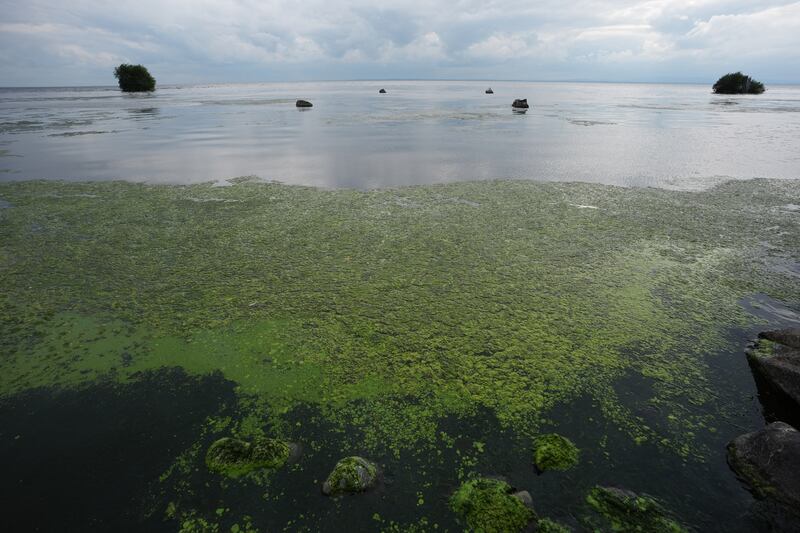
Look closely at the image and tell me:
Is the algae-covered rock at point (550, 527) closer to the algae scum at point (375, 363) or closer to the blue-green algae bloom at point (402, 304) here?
the algae scum at point (375, 363)

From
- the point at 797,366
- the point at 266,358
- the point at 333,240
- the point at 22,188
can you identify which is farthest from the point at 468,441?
the point at 22,188

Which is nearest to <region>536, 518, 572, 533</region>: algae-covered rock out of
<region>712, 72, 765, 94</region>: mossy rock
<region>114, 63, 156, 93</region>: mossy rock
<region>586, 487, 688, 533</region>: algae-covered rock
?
<region>586, 487, 688, 533</region>: algae-covered rock

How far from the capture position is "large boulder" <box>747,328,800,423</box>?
8.66ft

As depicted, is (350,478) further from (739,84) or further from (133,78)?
(739,84)

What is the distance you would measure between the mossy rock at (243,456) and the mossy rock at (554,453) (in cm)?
136

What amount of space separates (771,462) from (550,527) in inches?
48.0

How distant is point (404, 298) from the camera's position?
3.96 metres

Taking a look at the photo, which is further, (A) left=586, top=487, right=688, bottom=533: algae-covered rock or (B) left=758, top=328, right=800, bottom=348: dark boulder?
(B) left=758, top=328, right=800, bottom=348: dark boulder

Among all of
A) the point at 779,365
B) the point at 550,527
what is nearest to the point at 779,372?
the point at 779,365

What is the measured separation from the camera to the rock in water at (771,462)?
2.11 m

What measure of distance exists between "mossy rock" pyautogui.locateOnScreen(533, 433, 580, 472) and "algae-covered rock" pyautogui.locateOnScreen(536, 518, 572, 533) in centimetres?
31

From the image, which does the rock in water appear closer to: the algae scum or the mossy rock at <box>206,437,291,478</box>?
the algae scum

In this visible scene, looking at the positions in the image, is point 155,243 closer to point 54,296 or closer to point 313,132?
point 54,296

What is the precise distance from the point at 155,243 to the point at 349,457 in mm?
4229
